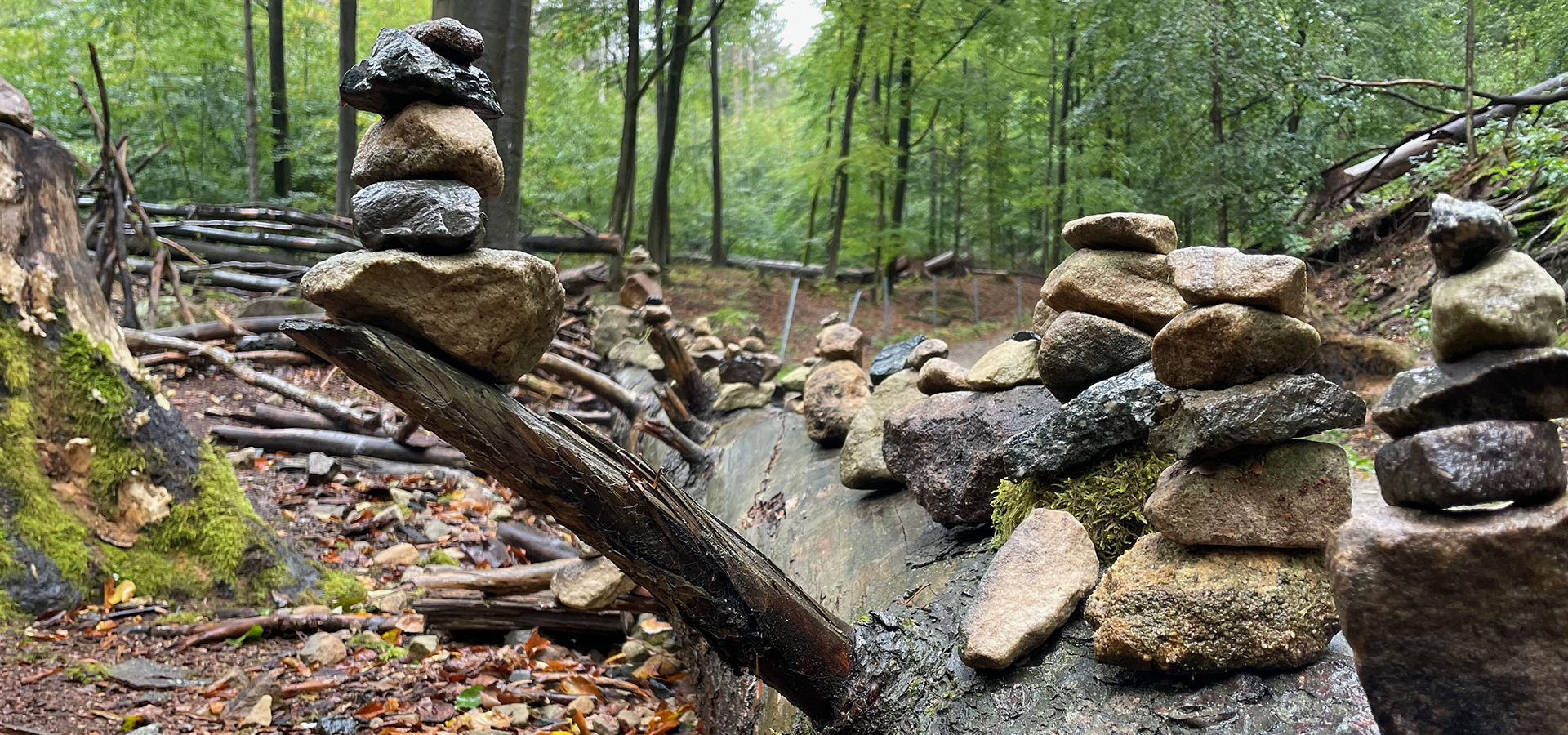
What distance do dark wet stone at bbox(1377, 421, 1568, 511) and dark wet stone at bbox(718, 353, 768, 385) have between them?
5.02 meters

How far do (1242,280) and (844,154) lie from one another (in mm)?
14194

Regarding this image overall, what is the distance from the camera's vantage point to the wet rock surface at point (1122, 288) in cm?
264

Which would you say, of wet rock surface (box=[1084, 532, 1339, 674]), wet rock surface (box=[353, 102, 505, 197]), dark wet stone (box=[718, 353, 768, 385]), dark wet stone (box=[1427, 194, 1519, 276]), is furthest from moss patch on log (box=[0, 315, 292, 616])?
dark wet stone (box=[1427, 194, 1519, 276])

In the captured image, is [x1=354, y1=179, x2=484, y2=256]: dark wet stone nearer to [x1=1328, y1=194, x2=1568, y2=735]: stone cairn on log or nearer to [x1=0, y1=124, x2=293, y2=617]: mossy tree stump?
[x1=1328, y1=194, x2=1568, y2=735]: stone cairn on log

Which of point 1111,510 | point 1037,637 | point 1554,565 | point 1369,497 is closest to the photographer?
point 1554,565

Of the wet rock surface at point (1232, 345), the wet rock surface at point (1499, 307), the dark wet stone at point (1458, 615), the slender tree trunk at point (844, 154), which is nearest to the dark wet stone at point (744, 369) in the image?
the wet rock surface at point (1232, 345)

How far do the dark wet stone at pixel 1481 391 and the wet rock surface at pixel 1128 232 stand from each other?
47.3 inches

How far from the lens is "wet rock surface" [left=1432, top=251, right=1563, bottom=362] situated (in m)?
1.34

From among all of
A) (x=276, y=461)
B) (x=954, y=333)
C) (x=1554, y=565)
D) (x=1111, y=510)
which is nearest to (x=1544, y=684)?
(x=1554, y=565)

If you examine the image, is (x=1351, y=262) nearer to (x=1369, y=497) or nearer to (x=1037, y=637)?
(x=1369, y=497)

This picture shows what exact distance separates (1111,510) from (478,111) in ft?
6.57

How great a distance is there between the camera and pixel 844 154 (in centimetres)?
1567

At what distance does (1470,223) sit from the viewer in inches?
55.1

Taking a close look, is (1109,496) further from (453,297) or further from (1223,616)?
(453,297)
